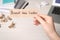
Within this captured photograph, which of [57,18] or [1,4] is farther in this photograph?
[1,4]

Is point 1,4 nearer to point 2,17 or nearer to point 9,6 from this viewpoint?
point 9,6

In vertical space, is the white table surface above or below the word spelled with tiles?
below

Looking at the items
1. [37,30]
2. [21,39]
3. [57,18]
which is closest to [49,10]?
A: [57,18]

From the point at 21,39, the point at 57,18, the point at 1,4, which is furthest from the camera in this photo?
the point at 1,4

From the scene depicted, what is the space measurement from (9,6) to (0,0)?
0.10 meters

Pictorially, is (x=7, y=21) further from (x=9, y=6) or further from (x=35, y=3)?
(x=35, y=3)

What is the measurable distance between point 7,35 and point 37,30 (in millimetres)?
188

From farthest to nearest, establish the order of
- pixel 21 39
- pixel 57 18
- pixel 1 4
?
pixel 1 4
pixel 57 18
pixel 21 39

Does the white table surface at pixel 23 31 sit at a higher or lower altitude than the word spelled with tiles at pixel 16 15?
lower

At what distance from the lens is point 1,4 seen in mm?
1255

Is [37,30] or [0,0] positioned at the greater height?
[0,0]

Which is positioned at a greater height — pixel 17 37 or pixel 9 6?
pixel 9 6

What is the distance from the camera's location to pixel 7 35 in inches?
40.1

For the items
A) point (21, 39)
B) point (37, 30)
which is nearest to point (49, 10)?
point (37, 30)
